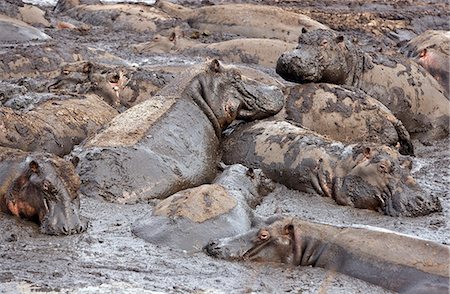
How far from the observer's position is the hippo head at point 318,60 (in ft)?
33.4

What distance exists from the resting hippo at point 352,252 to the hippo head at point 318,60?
Result: 12.7ft

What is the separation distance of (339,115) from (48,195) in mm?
4086

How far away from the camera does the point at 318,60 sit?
1044cm

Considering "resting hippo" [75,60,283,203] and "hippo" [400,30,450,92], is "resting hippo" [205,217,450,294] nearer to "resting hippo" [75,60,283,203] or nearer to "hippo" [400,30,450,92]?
"resting hippo" [75,60,283,203]

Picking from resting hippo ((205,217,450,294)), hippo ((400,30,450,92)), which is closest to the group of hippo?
resting hippo ((205,217,450,294))

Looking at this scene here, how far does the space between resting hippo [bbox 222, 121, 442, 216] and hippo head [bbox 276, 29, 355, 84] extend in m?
1.08

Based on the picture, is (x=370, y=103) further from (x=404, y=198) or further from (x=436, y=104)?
(x=404, y=198)

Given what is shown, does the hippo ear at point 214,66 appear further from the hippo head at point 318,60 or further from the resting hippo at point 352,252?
the resting hippo at point 352,252

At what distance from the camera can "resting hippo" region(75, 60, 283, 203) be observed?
7.68 metres

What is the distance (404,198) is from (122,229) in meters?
2.41

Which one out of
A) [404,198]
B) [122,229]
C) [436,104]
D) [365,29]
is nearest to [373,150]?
[404,198]

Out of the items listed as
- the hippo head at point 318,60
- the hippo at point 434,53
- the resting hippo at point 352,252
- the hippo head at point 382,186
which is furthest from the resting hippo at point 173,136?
the hippo at point 434,53

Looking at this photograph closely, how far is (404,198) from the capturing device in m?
7.98

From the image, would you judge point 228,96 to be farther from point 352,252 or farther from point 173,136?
point 352,252
